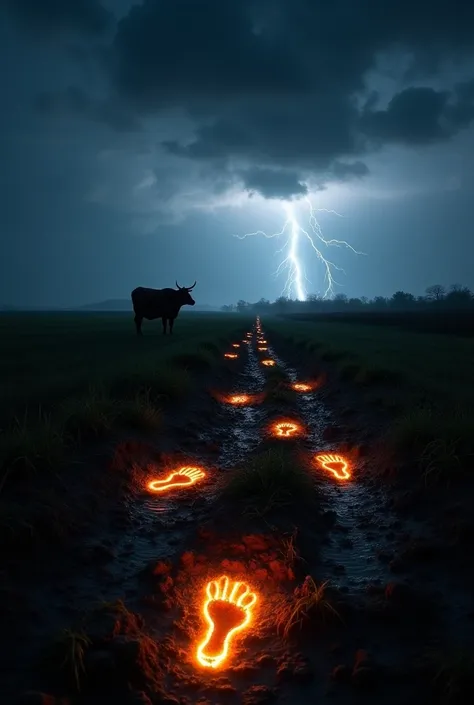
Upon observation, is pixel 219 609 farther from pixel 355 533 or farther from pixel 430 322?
pixel 430 322

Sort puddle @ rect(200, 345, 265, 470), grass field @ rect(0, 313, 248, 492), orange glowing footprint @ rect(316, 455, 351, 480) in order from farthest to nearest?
puddle @ rect(200, 345, 265, 470), orange glowing footprint @ rect(316, 455, 351, 480), grass field @ rect(0, 313, 248, 492)

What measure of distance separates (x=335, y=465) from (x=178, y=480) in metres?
2.81

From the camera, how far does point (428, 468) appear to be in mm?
6191

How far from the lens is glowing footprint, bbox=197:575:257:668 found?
3.66 meters

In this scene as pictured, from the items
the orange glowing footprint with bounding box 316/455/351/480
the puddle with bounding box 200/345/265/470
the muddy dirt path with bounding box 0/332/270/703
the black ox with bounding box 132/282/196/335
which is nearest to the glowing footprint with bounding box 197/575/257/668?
the muddy dirt path with bounding box 0/332/270/703

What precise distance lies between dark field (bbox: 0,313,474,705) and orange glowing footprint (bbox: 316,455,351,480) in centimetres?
5

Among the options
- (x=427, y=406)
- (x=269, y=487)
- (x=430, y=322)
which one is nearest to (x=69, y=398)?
(x=269, y=487)

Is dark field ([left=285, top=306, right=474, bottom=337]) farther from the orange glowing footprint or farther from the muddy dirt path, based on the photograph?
the muddy dirt path

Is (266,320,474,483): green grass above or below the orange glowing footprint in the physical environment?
above

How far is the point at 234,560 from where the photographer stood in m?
4.96

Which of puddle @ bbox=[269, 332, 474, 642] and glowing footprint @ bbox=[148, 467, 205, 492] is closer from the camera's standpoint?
puddle @ bbox=[269, 332, 474, 642]

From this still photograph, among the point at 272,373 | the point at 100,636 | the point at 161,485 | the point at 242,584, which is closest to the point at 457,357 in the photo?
the point at 272,373

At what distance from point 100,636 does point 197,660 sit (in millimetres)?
794

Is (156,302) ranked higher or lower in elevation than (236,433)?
higher
